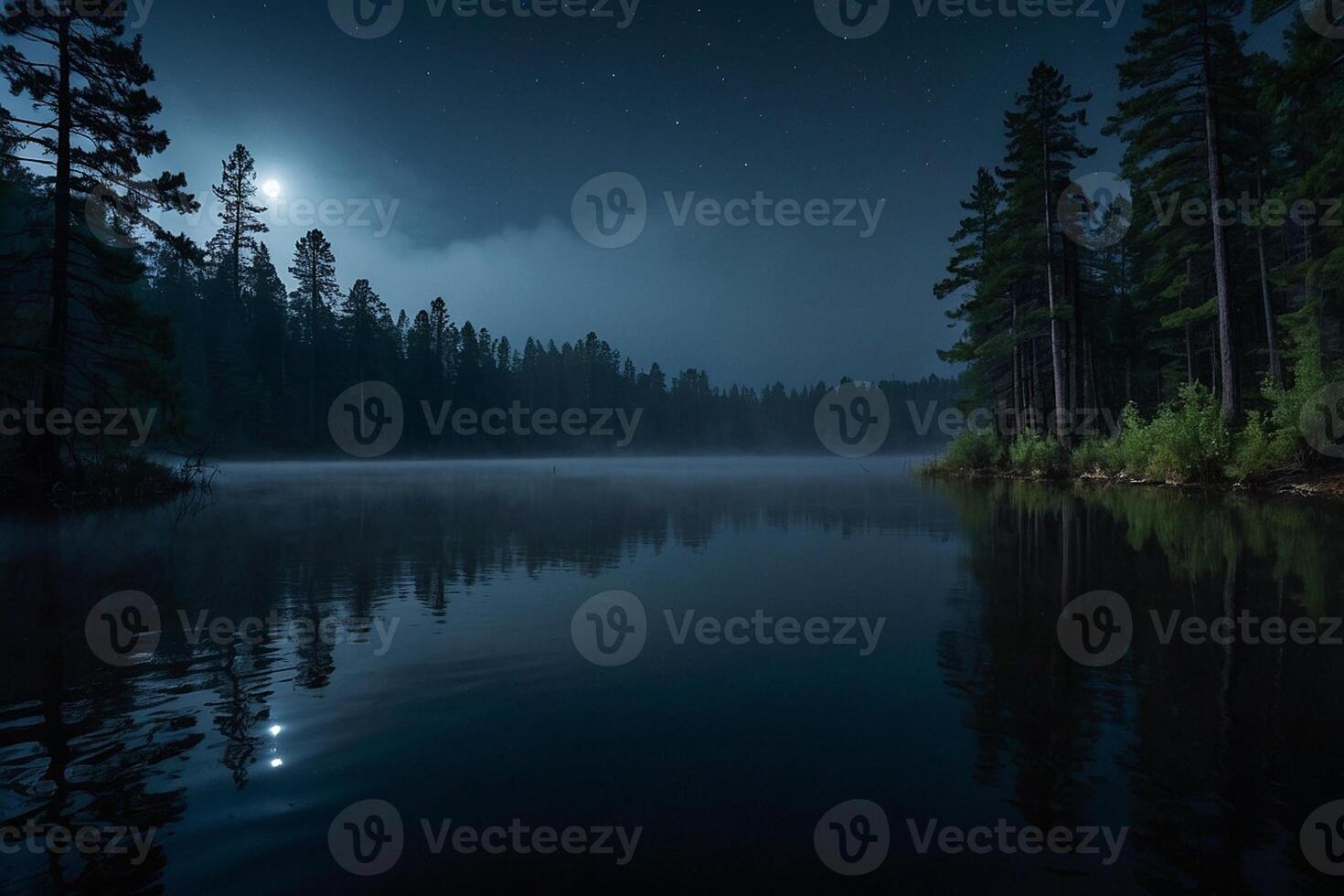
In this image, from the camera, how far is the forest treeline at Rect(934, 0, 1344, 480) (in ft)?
69.5

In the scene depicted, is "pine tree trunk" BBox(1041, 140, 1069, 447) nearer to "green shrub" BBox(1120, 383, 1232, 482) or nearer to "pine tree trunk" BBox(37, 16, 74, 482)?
"green shrub" BBox(1120, 383, 1232, 482)

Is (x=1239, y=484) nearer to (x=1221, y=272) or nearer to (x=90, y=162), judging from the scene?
(x=1221, y=272)

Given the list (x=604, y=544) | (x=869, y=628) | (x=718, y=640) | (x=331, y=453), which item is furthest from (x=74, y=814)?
(x=331, y=453)

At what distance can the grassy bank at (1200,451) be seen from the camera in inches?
821

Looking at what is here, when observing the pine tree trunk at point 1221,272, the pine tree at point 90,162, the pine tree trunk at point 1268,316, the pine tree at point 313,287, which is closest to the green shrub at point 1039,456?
the pine tree trunk at point 1221,272

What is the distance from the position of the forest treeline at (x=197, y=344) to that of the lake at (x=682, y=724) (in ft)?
48.2

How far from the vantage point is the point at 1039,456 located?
32719 millimetres

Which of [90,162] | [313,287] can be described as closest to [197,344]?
[313,287]

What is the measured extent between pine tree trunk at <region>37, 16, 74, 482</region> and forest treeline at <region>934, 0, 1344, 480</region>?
37602mm

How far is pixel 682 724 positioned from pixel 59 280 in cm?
2694

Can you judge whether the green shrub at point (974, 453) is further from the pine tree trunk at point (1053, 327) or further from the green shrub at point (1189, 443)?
the green shrub at point (1189, 443)

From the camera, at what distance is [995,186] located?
136ft

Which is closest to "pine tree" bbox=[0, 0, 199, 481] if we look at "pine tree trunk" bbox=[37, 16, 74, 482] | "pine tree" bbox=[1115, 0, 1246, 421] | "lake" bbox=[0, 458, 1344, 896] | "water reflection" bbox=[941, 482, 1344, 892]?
"pine tree trunk" bbox=[37, 16, 74, 482]

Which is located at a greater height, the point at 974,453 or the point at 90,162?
the point at 90,162
